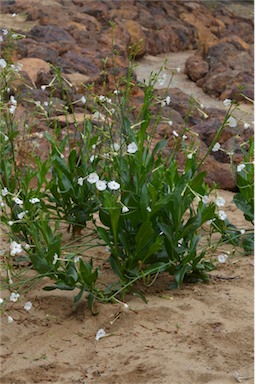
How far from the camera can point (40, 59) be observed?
26.5ft

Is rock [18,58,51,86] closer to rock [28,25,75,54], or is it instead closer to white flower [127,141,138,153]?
rock [28,25,75,54]

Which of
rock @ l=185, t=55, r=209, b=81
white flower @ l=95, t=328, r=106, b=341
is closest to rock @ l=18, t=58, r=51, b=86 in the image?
rock @ l=185, t=55, r=209, b=81

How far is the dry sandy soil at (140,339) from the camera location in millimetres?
3072

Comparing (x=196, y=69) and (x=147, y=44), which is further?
(x=147, y=44)

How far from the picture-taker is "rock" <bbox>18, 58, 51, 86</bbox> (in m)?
7.51

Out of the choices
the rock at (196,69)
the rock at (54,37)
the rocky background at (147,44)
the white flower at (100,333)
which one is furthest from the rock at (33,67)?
the white flower at (100,333)

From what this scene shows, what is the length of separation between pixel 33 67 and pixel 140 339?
487 cm

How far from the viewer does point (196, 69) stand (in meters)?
10.1

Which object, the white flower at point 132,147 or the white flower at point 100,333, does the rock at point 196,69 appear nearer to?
the white flower at point 132,147

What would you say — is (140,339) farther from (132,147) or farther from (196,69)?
(196,69)

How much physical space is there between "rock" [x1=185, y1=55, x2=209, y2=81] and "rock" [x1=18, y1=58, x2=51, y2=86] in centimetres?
280

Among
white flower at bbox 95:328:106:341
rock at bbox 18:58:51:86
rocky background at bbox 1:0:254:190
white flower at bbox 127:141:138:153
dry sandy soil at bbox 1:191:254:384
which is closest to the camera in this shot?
dry sandy soil at bbox 1:191:254:384

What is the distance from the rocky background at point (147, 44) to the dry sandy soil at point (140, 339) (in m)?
2.05

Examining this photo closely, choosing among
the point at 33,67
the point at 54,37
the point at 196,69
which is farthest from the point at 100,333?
the point at 196,69
